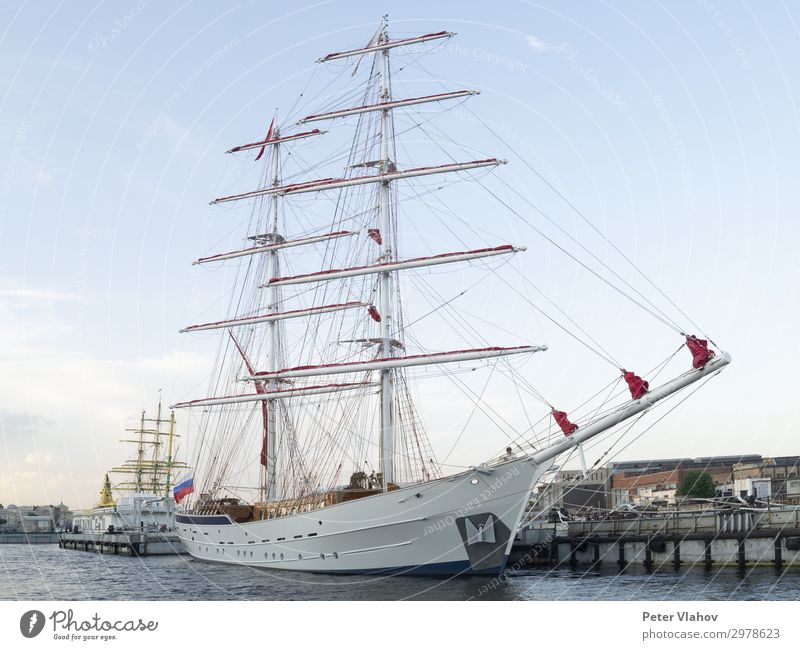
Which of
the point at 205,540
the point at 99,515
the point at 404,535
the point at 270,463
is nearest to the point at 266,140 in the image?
the point at 270,463

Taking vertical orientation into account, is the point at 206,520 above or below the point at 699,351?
below

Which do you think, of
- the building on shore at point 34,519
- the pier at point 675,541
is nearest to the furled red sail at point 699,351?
Answer: the pier at point 675,541

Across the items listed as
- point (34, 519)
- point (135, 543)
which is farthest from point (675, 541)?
point (34, 519)

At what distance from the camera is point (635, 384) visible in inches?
1113

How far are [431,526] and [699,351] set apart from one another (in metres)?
11.5

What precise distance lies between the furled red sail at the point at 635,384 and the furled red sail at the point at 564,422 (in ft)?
7.80

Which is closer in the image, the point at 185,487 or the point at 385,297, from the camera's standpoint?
the point at 385,297

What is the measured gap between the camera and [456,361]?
3538 cm

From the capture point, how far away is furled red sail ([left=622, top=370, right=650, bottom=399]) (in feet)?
92.3

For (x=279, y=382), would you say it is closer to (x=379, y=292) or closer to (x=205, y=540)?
(x=205, y=540)

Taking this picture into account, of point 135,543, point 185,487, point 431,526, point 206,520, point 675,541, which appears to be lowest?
point 135,543

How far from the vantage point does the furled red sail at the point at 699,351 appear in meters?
26.2

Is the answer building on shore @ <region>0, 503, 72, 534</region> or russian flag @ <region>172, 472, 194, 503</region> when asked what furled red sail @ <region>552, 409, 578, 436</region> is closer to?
russian flag @ <region>172, 472, 194, 503</region>

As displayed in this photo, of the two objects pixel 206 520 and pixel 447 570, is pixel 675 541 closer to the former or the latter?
pixel 447 570
